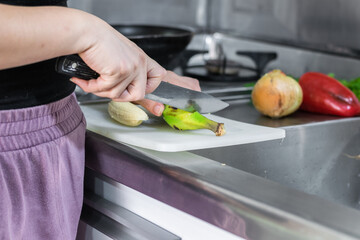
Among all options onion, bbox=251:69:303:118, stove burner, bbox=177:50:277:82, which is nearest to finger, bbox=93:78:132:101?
onion, bbox=251:69:303:118

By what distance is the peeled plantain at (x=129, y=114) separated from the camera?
0.87 meters

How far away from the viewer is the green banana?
0.82 metres

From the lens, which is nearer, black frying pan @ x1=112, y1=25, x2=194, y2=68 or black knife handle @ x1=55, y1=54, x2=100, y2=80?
black knife handle @ x1=55, y1=54, x2=100, y2=80

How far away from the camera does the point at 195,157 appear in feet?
2.57

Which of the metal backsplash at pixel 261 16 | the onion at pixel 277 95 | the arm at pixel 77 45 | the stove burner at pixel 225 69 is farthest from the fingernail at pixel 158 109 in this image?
the metal backsplash at pixel 261 16

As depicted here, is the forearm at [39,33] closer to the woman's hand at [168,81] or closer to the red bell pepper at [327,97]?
the woman's hand at [168,81]

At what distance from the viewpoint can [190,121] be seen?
33.0 inches

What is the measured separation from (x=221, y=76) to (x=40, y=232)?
0.71 meters

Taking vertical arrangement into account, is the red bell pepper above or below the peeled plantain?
below

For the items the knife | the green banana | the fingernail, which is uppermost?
the knife

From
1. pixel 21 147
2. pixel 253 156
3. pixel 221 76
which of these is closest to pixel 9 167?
pixel 21 147

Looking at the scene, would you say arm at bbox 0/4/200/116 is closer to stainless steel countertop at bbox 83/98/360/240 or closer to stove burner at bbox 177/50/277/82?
stainless steel countertop at bbox 83/98/360/240

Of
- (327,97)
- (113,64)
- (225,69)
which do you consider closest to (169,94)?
(113,64)

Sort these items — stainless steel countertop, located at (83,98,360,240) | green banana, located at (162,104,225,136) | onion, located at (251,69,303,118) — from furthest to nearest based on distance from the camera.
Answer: onion, located at (251,69,303,118) → green banana, located at (162,104,225,136) → stainless steel countertop, located at (83,98,360,240)
